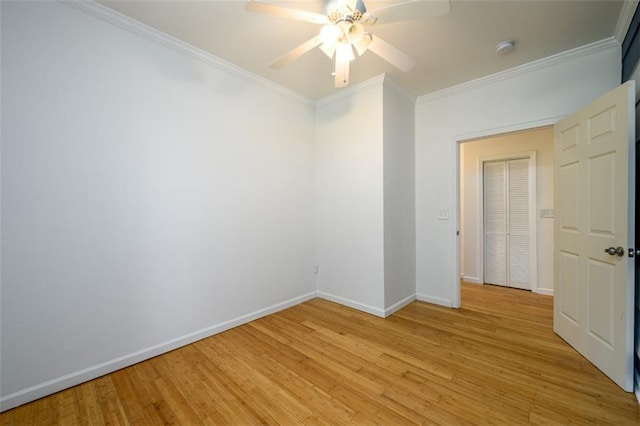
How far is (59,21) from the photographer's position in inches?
71.4

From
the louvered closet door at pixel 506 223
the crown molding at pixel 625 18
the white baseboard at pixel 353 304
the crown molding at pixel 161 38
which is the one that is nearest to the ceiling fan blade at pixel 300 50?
the crown molding at pixel 161 38

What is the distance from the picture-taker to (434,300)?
341 centimetres

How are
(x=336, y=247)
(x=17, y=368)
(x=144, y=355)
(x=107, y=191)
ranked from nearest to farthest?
1. (x=17, y=368)
2. (x=107, y=191)
3. (x=144, y=355)
4. (x=336, y=247)

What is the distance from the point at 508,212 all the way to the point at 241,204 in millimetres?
4166

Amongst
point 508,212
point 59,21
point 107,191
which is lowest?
point 508,212

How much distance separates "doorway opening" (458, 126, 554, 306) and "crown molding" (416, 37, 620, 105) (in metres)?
0.80

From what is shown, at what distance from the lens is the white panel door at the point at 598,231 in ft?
5.83

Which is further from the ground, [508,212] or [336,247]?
[508,212]

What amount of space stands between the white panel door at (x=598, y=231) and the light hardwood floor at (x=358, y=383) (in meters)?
0.22

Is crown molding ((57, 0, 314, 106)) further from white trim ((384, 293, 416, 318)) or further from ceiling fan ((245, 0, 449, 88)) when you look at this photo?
white trim ((384, 293, 416, 318))

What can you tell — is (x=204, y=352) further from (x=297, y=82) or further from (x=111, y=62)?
(x=297, y=82)

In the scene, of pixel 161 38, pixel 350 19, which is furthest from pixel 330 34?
pixel 161 38

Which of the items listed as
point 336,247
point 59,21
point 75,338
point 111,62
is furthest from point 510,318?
point 59,21

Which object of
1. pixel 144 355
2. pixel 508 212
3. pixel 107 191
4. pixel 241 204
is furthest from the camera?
pixel 508 212
